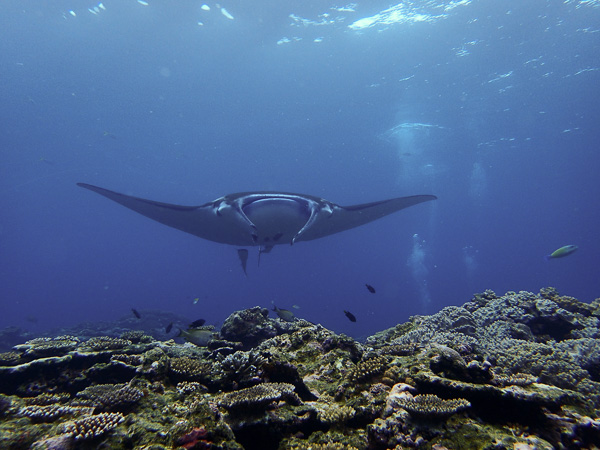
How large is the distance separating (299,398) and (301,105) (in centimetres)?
3362

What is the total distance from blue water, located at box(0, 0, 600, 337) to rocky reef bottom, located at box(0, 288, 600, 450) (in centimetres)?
2282

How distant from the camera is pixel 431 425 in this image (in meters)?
2.51

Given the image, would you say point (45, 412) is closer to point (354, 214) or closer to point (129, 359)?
point (129, 359)

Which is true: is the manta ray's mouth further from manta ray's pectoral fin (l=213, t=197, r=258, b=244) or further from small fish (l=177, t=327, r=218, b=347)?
small fish (l=177, t=327, r=218, b=347)

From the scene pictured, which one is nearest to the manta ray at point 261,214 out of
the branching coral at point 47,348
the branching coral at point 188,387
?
the branching coral at point 47,348

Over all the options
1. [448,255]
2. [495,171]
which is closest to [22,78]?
[495,171]

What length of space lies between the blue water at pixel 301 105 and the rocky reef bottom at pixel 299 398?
74.9ft

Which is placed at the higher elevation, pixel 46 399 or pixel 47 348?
pixel 47 348

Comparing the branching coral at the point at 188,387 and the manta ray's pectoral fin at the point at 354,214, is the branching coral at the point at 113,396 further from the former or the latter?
the manta ray's pectoral fin at the point at 354,214

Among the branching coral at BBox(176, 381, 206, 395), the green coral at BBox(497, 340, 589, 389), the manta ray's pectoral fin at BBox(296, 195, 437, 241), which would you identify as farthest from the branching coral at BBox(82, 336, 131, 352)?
the green coral at BBox(497, 340, 589, 389)

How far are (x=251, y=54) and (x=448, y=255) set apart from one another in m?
121

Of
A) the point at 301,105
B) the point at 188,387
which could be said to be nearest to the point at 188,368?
the point at 188,387

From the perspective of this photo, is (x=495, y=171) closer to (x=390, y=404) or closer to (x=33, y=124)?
(x=390, y=404)

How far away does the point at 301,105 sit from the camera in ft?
109
